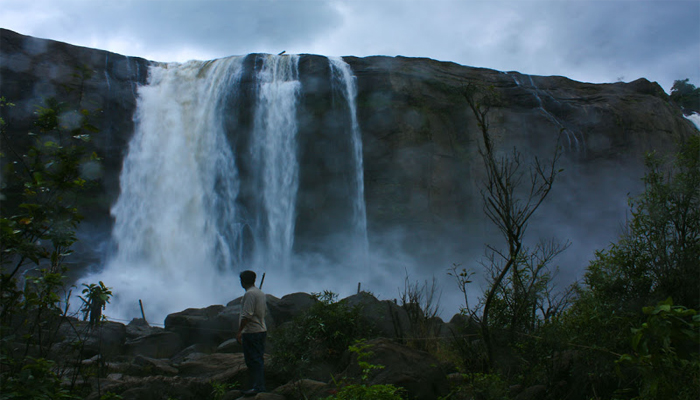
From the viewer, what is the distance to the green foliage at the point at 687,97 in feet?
91.6

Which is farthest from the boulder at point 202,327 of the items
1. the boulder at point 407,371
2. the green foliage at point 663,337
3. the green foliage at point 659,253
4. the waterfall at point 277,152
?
the green foliage at point 663,337

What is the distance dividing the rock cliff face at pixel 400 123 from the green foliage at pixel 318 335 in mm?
11641

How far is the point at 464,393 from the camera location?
4887mm

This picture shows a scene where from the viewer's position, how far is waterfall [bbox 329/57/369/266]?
18.9m

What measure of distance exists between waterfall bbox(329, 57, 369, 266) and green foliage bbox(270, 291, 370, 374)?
11.2 m

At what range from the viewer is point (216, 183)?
18.9 meters

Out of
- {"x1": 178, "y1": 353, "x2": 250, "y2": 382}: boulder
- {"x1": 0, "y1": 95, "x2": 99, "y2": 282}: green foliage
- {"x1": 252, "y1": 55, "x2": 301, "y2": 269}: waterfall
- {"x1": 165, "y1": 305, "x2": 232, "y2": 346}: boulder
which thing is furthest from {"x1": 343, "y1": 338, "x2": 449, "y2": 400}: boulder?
{"x1": 252, "y1": 55, "x2": 301, "y2": 269}: waterfall

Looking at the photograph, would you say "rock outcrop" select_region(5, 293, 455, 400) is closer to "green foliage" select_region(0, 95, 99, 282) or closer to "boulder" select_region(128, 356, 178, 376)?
"boulder" select_region(128, 356, 178, 376)

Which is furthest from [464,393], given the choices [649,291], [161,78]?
[161,78]

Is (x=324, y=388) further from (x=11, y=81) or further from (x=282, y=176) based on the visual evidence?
(x=11, y=81)

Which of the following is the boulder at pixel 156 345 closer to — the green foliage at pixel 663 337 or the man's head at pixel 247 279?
the man's head at pixel 247 279

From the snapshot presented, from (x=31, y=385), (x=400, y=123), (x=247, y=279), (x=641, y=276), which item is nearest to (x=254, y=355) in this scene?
(x=247, y=279)

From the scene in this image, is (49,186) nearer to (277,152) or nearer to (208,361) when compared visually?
(208,361)

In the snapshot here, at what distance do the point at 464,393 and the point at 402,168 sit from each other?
567 inches
